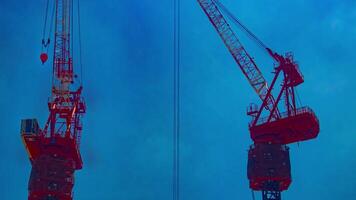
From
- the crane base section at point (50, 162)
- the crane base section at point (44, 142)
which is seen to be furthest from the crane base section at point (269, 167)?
the crane base section at point (44, 142)

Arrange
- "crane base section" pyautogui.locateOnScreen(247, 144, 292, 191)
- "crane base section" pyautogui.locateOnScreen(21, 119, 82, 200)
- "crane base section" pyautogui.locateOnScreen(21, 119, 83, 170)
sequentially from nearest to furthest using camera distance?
"crane base section" pyautogui.locateOnScreen(21, 119, 82, 200), "crane base section" pyautogui.locateOnScreen(247, 144, 292, 191), "crane base section" pyautogui.locateOnScreen(21, 119, 83, 170)

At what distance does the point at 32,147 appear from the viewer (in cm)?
13175

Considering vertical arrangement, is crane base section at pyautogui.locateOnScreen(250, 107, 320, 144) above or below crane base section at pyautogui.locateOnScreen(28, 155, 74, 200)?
above

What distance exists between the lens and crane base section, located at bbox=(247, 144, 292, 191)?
412 ft

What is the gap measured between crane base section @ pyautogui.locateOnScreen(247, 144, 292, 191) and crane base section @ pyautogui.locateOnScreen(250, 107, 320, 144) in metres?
1.64

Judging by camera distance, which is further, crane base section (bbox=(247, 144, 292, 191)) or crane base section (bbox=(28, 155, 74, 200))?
crane base section (bbox=(247, 144, 292, 191))

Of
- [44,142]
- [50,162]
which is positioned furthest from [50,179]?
[44,142]

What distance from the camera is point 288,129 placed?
5098 inches

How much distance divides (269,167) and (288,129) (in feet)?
27.2

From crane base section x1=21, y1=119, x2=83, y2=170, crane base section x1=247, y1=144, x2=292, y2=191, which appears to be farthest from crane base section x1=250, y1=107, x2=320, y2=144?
crane base section x1=21, y1=119, x2=83, y2=170

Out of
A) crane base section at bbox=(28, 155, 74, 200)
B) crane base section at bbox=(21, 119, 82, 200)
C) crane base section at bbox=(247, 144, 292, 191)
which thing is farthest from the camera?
crane base section at bbox=(247, 144, 292, 191)

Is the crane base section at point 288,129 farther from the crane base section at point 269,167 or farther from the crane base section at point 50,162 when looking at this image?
the crane base section at point 50,162

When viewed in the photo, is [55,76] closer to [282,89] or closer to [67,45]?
Answer: [67,45]

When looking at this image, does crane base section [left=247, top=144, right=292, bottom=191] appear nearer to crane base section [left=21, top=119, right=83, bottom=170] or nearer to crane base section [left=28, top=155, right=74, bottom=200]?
crane base section [left=28, top=155, right=74, bottom=200]
